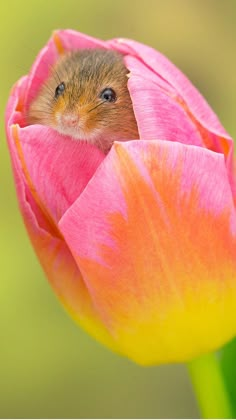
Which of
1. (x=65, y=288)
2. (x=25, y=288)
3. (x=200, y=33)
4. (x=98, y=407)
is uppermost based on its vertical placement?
(x=65, y=288)

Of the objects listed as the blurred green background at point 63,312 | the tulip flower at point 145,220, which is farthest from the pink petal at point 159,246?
the blurred green background at point 63,312

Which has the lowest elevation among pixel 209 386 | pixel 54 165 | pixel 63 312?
pixel 63 312

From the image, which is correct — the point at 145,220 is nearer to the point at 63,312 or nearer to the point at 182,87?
the point at 182,87

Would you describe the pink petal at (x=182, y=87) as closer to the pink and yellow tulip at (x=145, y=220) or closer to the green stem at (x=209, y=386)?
the pink and yellow tulip at (x=145, y=220)

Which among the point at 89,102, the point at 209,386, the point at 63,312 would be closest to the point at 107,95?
the point at 89,102

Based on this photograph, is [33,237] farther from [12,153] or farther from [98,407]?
[98,407]

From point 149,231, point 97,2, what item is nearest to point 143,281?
point 149,231

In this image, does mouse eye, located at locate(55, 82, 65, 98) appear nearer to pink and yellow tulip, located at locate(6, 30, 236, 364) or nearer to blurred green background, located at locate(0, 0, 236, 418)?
pink and yellow tulip, located at locate(6, 30, 236, 364)
